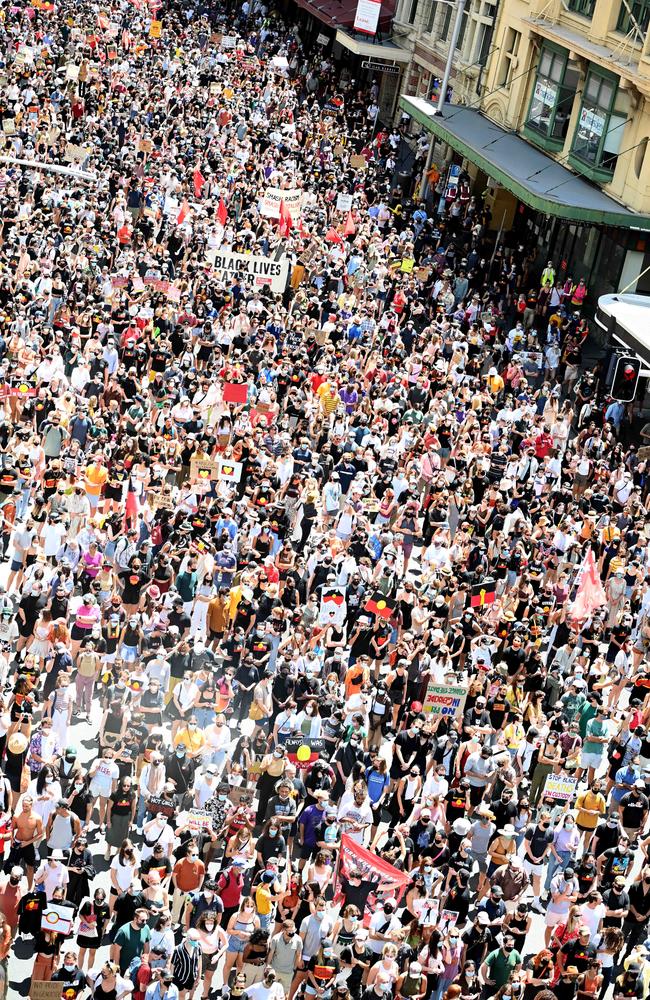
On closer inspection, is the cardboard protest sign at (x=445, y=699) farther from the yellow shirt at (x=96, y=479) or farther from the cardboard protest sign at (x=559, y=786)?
the yellow shirt at (x=96, y=479)

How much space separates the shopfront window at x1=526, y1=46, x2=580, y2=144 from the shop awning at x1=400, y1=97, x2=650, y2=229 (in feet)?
2.08

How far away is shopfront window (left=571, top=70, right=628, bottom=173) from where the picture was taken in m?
39.7

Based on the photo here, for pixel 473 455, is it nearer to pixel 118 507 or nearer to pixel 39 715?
pixel 118 507

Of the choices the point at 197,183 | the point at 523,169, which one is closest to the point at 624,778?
the point at 197,183

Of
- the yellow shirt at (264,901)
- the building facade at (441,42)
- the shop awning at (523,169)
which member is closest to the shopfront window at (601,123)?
the shop awning at (523,169)

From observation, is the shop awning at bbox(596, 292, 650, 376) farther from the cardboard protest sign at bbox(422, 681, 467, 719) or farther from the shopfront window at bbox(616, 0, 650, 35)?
the cardboard protest sign at bbox(422, 681, 467, 719)

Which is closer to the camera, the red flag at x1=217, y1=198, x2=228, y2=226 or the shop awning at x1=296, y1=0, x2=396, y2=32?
the red flag at x1=217, y1=198, x2=228, y2=226

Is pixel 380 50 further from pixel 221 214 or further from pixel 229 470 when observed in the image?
pixel 229 470

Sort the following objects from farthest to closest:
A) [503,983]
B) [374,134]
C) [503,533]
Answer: [374,134]
[503,533]
[503,983]

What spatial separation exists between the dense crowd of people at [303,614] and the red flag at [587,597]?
0.10ft

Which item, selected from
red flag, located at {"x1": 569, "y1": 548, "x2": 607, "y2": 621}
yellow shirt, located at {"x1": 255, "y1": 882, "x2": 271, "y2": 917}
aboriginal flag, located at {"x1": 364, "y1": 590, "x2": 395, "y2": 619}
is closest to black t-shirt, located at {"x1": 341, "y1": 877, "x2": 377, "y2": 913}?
yellow shirt, located at {"x1": 255, "y1": 882, "x2": 271, "y2": 917}

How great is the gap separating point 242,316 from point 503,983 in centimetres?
1774

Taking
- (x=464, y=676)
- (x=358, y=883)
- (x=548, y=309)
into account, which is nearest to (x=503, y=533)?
(x=464, y=676)

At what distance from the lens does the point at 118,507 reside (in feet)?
75.8
